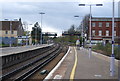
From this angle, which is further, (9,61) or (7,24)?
(7,24)

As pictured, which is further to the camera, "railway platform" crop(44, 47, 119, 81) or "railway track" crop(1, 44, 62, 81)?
"railway track" crop(1, 44, 62, 81)

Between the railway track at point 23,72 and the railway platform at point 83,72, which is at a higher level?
the railway platform at point 83,72

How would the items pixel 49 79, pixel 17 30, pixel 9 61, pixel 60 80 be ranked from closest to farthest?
pixel 60 80, pixel 49 79, pixel 9 61, pixel 17 30

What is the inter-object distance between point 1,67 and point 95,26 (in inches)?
2454

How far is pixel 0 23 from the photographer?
383ft

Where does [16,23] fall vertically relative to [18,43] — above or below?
above

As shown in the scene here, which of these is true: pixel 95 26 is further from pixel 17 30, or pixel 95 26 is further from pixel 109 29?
pixel 17 30

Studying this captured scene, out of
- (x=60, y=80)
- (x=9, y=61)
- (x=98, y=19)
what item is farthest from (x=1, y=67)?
(x=98, y=19)

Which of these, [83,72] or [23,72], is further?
[23,72]

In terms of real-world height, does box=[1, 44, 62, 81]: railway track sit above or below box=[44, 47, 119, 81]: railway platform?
below

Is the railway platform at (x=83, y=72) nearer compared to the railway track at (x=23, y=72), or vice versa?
the railway platform at (x=83, y=72)

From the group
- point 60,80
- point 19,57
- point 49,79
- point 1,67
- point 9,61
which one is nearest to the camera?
point 60,80

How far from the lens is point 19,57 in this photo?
3362cm

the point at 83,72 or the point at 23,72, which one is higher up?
the point at 83,72
